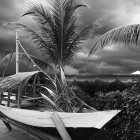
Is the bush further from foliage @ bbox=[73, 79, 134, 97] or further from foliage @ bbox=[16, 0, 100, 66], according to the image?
foliage @ bbox=[73, 79, 134, 97]

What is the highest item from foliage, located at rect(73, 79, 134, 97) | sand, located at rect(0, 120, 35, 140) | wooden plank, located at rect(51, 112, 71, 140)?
wooden plank, located at rect(51, 112, 71, 140)

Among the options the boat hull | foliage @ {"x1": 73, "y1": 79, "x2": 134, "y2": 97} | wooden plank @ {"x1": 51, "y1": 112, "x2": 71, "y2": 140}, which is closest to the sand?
the boat hull

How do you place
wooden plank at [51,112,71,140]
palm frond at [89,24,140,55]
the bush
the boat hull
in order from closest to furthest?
Answer: the boat hull → wooden plank at [51,112,71,140] → the bush → palm frond at [89,24,140,55]

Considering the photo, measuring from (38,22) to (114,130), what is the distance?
4.60 metres

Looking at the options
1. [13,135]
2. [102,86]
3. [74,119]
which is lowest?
[13,135]

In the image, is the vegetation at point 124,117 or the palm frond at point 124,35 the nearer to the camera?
the vegetation at point 124,117

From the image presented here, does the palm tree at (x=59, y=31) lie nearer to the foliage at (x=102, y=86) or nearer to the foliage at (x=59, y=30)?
the foliage at (x=59, y=30)

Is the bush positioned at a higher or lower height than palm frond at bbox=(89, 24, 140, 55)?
lower

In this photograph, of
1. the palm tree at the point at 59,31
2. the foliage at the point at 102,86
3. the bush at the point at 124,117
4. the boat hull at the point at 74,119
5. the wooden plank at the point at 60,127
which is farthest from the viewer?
the foliage at the point at 102,86

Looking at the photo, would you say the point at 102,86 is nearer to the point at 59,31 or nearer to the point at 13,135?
the point at 59,31

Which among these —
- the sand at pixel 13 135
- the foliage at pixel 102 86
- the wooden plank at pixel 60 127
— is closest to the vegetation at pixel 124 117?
the wooden plank at pixel 60 127

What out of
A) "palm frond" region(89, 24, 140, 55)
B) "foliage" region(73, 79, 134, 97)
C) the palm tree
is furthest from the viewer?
"foliage" region(73, 79, 134, 97)

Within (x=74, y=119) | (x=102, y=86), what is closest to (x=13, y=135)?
(x=74, y=119)

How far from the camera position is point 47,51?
7.71 metres
